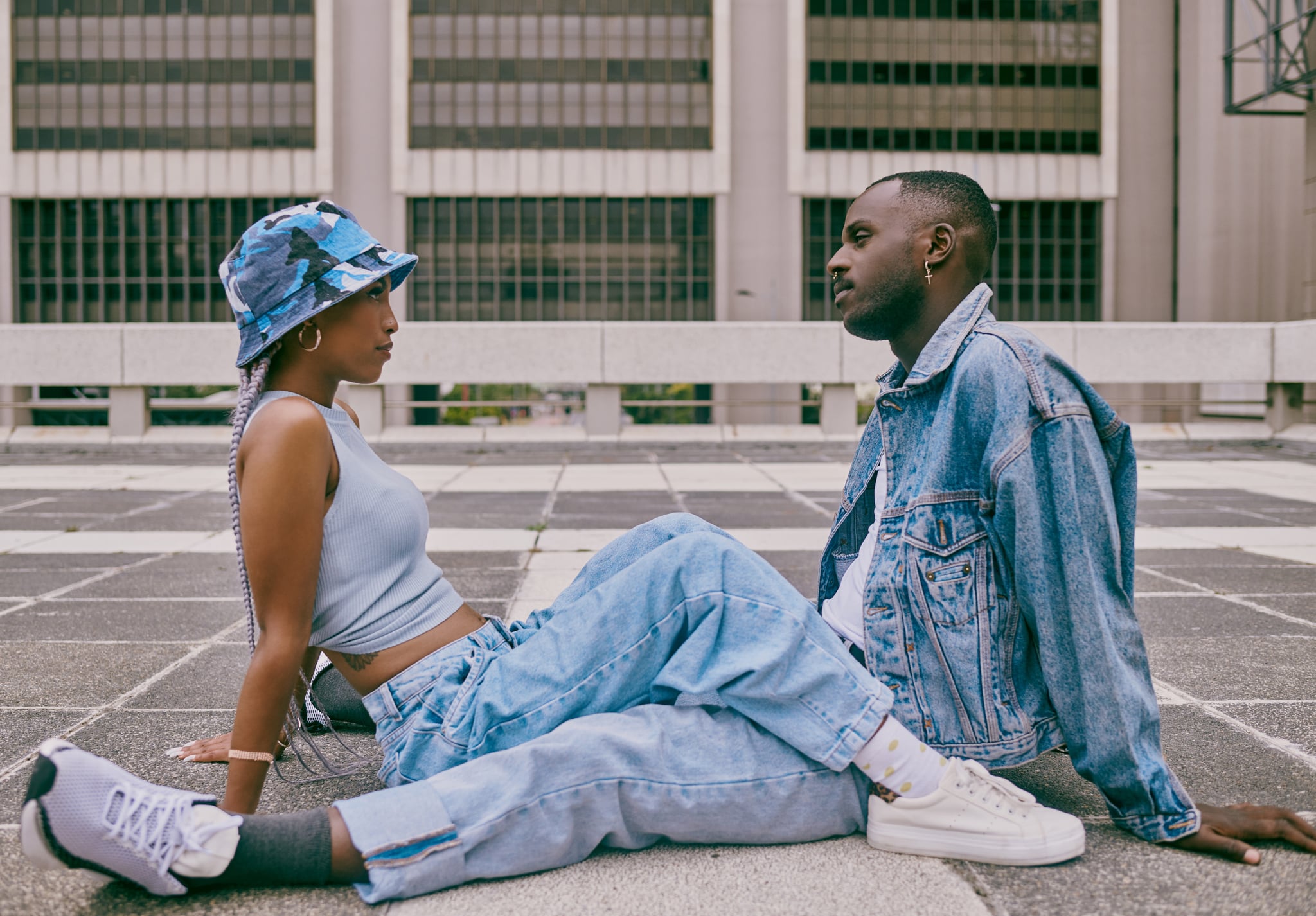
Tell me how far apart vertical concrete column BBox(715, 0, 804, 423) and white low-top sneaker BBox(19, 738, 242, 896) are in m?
21.5

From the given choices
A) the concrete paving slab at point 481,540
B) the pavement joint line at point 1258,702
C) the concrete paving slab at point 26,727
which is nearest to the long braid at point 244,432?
the concrete paving slab at point 26,727

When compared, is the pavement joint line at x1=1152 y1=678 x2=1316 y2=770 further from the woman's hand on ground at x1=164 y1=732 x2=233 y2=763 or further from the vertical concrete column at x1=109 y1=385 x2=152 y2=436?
the vertical concrete column at x1=109 y1=385 x2=152 y2=436

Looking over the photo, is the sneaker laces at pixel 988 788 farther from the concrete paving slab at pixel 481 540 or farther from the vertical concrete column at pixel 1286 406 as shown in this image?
the vertical concrete column at pixel 1286 406

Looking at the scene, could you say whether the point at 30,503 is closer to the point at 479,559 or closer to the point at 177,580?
the point at 177,580

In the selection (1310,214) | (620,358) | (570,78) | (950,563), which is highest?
(570,78)

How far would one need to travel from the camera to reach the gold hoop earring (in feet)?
7.06

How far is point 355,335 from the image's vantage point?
2186 mm

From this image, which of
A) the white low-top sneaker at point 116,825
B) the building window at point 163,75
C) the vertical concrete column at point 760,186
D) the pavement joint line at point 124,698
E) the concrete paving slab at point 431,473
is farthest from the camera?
the vertical concrete column at point 760,186

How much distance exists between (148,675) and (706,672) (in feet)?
7.66

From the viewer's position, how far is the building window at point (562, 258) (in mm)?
23500

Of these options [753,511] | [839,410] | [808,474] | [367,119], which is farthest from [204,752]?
[367,119]

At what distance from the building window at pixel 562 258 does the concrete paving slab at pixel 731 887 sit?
72.3 ft

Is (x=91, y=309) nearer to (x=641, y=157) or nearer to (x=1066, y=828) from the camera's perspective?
(x=641, y=157)

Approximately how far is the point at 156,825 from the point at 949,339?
184cm
